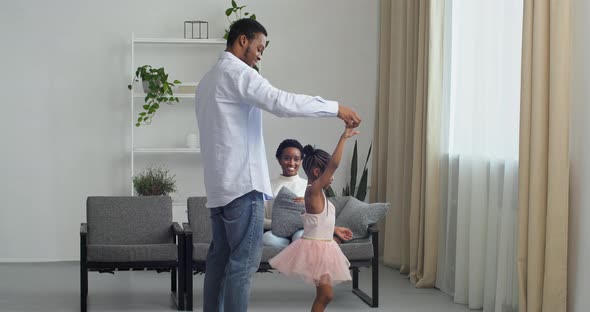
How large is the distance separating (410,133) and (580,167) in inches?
97.2

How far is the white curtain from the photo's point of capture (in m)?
5.11

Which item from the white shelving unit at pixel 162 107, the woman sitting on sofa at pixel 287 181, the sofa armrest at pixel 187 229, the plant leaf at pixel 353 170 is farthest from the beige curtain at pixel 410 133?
the sofa armrest at pixel 187 229

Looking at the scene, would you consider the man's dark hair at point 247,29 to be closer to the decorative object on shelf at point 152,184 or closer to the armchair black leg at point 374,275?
the armchair black leg at point 374,275

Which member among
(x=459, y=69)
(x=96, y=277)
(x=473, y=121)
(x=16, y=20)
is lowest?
(x=96, y=277)

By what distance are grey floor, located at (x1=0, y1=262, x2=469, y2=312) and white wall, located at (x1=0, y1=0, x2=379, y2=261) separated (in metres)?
0.49

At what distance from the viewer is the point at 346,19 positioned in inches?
308

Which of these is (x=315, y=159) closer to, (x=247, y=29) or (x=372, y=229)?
(x=247, y=29)

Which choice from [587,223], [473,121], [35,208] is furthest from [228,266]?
[35,208]

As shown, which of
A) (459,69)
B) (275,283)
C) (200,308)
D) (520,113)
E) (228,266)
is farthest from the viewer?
(275,283)

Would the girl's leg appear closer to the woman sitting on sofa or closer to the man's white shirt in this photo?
the man's white shirt

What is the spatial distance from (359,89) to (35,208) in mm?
3040

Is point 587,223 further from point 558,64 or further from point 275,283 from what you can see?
point 275,283

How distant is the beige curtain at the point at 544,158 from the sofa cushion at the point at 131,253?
2184 millimetres

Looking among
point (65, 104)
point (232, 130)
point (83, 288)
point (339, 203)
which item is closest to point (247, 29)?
point (232, 130)
